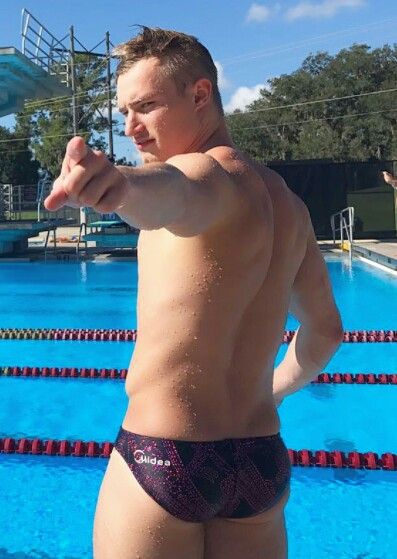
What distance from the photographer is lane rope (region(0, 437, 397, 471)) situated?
404cm

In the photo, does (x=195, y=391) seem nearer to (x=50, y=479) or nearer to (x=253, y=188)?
(x=253, y=188)

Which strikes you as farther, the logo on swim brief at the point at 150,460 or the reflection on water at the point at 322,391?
the reflection on water at the point at 322,391

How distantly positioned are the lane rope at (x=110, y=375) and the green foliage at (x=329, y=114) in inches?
1292

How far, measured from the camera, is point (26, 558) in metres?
3.21

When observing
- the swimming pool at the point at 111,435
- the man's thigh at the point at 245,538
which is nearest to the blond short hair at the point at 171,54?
the man's thigh at the point at 245,538

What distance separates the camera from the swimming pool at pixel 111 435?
11.3 feet

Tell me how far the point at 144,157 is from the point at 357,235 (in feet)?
62.4

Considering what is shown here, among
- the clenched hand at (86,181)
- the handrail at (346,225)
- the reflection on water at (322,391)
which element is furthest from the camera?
the handrail at (346,225)

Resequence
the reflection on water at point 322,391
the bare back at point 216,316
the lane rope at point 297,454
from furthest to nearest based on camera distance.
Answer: the reflection on water at point 322,391
the lane rope at point 297,454
the bare back at point 216,316

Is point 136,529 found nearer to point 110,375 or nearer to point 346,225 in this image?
point 110,375

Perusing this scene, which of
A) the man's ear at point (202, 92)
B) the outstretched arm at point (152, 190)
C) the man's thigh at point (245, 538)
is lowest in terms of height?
the man's thigh at point (245, 538)

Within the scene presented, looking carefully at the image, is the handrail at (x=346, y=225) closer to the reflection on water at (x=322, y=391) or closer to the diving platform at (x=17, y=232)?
the diving platform at (x=17, y=232)

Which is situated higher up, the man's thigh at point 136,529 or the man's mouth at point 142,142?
the man's mouth at point 142,142

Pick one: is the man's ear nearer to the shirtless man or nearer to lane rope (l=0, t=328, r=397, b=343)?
the shirtless man
